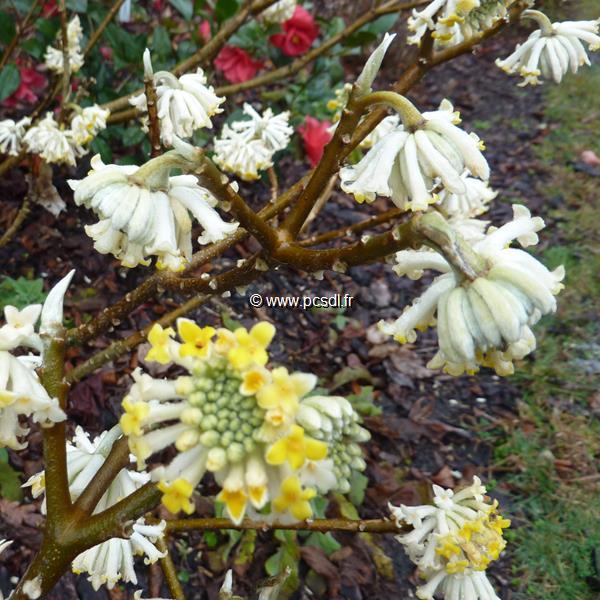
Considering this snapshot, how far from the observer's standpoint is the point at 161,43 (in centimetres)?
259

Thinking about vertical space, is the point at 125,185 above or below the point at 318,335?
above

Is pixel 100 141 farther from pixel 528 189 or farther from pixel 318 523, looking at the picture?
pixel 528 189

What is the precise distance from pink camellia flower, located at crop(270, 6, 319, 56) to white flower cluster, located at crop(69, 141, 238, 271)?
208 centimetres

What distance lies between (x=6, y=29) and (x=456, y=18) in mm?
1866

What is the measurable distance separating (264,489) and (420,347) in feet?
7.78

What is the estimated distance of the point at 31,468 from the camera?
208 centimetres

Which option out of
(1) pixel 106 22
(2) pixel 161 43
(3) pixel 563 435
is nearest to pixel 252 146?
(1) pixel 106 22

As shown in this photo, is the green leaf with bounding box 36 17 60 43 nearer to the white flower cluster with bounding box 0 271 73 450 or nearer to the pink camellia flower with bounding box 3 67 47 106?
the pink camellia flower with bounding box 3 67 47 106

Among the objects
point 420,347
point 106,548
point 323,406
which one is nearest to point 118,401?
point 106,548

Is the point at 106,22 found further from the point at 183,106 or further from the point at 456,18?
the point at 456,18

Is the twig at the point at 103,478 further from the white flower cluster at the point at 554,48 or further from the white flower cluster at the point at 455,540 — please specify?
the white flower cluster at the point at 554,48

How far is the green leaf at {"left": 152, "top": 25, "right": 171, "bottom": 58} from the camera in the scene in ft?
8.48

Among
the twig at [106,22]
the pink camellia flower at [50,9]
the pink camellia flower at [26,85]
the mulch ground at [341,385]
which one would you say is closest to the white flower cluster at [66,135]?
the twig at [106,22]

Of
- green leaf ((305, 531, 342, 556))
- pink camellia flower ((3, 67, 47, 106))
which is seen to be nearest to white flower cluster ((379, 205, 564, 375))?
green leaf ((305, 531, 342, 556))
